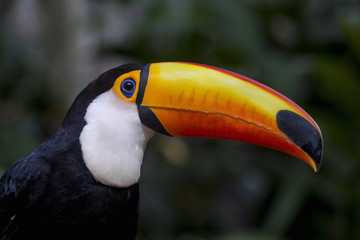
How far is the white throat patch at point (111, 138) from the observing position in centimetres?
144

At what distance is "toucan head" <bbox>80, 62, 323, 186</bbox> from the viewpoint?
1.40 m

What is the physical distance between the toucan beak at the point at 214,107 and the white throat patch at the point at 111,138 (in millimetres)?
48

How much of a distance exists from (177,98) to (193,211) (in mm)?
1764

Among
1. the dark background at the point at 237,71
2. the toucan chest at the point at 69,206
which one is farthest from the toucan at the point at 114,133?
the dark background at the point at 237,71

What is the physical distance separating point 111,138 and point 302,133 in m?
0.51

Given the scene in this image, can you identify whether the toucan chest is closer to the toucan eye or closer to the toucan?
the toucan

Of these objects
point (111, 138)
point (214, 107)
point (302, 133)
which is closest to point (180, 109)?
point (214, 107)

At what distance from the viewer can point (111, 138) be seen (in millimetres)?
1438

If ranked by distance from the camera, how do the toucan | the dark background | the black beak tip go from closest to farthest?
1. the black beak tip
2. the toucan
3. the dark background

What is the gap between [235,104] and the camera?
4.65 ft

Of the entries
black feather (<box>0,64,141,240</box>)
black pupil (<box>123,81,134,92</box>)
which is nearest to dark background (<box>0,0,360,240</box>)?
black feather (<box>0,64,141,240</box>)

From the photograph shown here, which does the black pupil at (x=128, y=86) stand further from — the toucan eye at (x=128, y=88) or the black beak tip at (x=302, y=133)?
the black beak tip at (x=302, y=133)

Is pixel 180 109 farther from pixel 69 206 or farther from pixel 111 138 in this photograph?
pixel 69 206

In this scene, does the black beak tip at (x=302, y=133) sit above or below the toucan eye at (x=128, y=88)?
below
